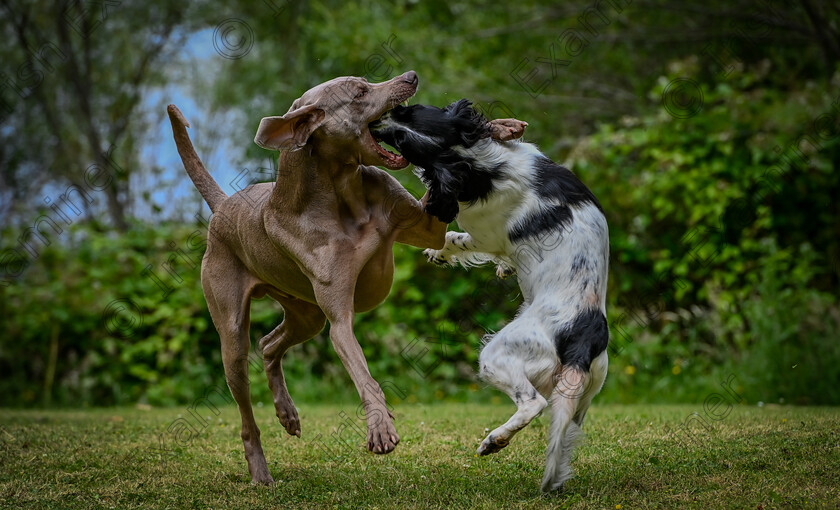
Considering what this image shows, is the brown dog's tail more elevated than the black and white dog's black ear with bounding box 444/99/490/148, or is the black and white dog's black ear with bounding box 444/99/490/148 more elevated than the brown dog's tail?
the brown dog's tail

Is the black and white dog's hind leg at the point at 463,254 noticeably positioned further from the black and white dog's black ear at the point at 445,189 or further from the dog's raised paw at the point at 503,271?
the black and white dog's black ear at the point at 445,189

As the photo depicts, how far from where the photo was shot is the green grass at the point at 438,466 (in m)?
4.04

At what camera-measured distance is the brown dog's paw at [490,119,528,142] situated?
434 centimetres

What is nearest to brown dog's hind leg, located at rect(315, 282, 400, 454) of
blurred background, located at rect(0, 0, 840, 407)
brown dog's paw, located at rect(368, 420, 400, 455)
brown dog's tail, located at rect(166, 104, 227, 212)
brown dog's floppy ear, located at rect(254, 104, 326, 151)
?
brown dog's paw, located at rect(368, 420, 400, 455)

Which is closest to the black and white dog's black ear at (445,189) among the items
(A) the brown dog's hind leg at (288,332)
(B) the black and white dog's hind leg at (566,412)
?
(B) the black and white dog's hind leg at (566,412)

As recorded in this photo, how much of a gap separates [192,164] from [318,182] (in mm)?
1193

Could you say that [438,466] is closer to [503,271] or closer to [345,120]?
[503,271]

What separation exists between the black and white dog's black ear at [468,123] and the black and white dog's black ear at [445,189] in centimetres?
13

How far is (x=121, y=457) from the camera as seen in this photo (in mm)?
5363

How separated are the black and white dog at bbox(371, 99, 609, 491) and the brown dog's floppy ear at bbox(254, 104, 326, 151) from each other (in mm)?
339

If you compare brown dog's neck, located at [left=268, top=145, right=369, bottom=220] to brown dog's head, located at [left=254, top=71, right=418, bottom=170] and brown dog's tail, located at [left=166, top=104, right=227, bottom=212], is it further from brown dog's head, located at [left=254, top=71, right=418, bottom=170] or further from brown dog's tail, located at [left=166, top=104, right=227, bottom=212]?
brown dog's tail, located at [left=166, top=104, right=227, bottom=212]

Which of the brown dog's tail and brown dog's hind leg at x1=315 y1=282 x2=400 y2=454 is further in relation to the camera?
the brown dog's tail

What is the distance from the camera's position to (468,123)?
4.25 metres

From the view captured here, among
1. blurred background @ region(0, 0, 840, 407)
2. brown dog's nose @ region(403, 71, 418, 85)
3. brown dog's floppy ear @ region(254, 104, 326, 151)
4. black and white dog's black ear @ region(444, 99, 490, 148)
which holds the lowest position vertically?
blurred background @ region(0, 0, 840, 407)
